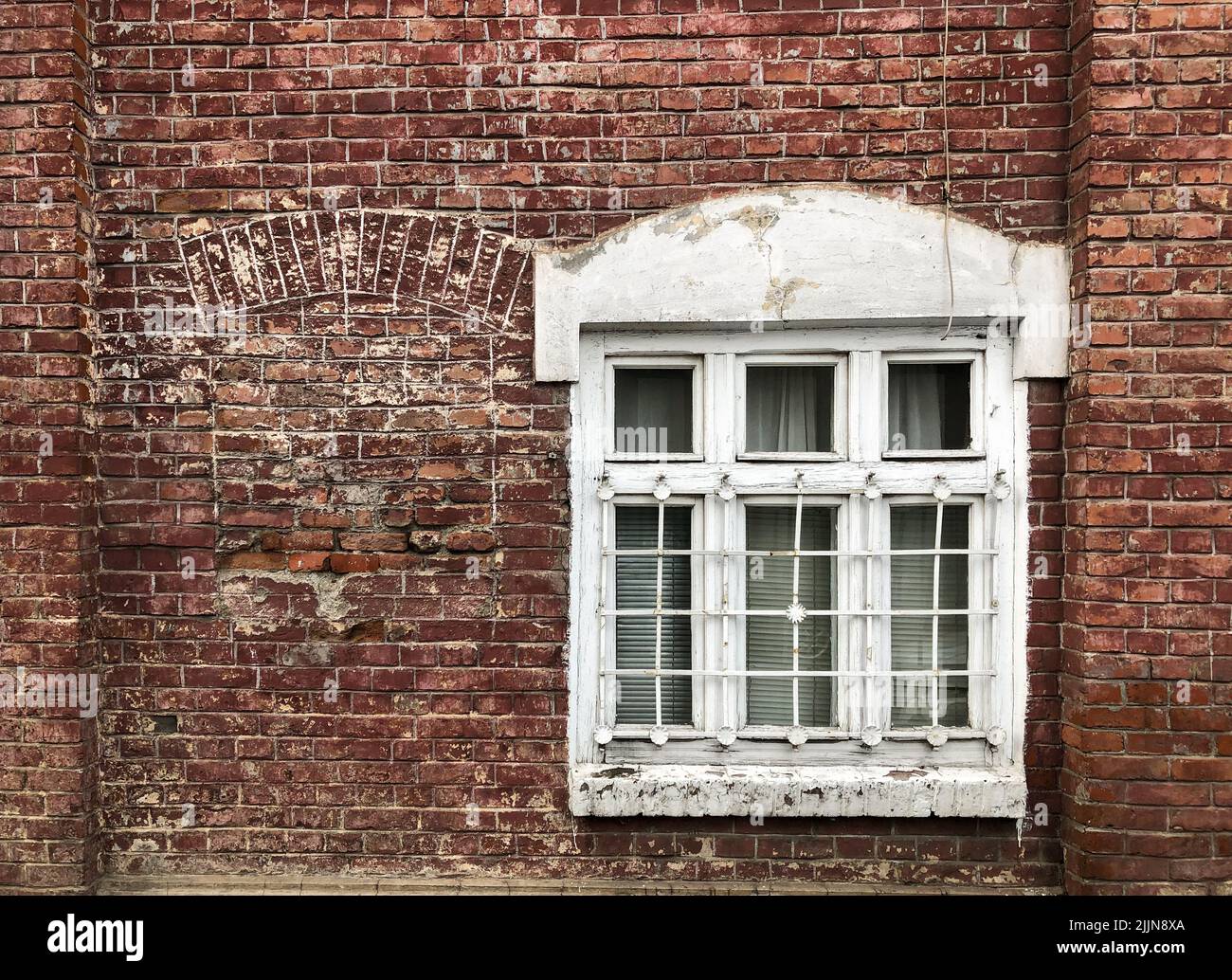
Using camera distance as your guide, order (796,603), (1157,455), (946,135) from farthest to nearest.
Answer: (796,603) < (946,135) < (1157,455)

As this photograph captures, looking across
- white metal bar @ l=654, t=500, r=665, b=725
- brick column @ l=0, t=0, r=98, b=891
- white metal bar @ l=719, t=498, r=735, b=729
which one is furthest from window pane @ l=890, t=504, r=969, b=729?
brick column @ l=0, t=0, r=98, b=891

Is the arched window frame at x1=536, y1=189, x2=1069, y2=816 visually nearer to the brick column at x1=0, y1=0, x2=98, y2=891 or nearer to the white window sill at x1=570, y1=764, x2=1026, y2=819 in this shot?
the white window sill at x1=570, y1=764, x2=1026, y2=819

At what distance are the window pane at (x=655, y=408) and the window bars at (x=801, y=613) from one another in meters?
0.17

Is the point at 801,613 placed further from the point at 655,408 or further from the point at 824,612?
the point at 655,408

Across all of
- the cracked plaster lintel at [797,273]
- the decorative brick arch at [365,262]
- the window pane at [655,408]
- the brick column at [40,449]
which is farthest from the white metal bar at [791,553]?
the brick column at [40,449]

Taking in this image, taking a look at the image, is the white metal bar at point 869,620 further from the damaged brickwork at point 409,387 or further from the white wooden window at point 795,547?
the damaged brickwork at point 409,387

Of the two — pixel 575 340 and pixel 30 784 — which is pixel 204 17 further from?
pixel 30 784

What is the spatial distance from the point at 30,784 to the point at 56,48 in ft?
8.41

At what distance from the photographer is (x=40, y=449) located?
3.03m

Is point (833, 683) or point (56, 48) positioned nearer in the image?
point (56, 48)

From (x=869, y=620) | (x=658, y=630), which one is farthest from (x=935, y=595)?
(x=658, y=630)

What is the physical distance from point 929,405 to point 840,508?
0.52 meters

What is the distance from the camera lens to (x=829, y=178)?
10.2 ft
